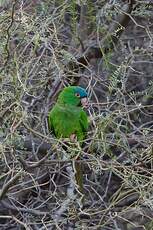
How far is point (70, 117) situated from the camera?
11.6 feet

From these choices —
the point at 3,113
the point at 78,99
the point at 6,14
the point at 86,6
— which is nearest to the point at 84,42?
the point at 86,6

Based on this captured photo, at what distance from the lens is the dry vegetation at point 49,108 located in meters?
2.69

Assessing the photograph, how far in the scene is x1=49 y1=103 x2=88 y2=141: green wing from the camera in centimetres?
347

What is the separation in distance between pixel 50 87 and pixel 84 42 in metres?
0.58

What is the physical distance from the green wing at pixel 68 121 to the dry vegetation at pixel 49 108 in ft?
0.32

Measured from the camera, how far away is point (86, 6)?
13.7 ft

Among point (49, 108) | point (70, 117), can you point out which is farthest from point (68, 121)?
point (49, 108)

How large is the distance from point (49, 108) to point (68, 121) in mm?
479

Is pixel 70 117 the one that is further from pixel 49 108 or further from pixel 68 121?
pixel 49 108

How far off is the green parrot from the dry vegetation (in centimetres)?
9

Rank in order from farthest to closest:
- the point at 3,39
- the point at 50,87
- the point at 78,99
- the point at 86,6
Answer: the point at 86,6 < the point at 50,87 < the point at 78,99 < the point at 3,39

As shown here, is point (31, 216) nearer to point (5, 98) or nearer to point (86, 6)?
point (5, 98)

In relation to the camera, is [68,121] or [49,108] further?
[49,108]

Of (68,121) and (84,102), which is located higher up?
(84,102)
